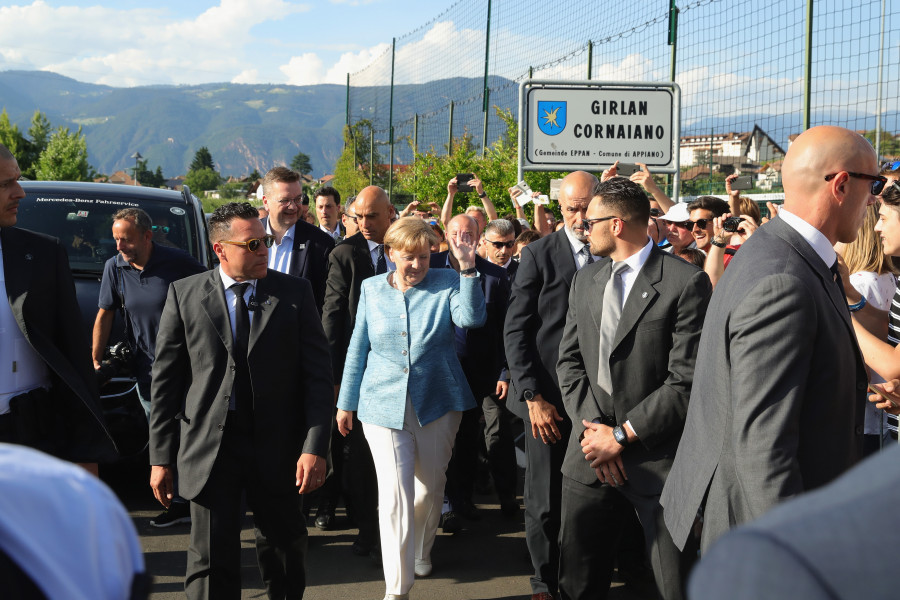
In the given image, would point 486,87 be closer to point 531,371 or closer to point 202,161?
point 531,371

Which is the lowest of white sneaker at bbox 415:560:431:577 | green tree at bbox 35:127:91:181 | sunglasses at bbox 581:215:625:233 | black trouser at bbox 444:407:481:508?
white sneaker at bbox 415:560:431:577

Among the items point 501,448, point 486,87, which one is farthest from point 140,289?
point 486,87

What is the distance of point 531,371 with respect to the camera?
16.4 feet

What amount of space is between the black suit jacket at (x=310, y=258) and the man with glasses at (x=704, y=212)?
9.53 feet

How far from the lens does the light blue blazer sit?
5.00 meters

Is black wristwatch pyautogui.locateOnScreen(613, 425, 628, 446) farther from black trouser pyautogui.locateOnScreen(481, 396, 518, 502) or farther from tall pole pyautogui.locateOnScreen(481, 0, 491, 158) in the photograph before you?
tall pole pyautogui.locateOnScreen(481, 0, 491, 158)

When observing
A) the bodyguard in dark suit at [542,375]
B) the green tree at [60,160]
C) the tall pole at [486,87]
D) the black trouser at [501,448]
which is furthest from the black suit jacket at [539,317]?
the green tree at [60,160]

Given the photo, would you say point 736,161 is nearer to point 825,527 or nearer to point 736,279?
point 736,279

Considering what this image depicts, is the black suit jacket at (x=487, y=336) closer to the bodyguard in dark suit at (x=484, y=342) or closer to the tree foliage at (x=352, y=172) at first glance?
the bodyguard in dark suit at (x=484, y=342)

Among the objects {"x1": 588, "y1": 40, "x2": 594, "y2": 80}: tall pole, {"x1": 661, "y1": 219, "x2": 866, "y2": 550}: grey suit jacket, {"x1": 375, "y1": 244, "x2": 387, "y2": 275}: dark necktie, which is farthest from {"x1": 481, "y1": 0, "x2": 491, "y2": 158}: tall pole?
{"x1": 661, "y1": 219, "x2": 866, "y2": 550}: grey suit jacket

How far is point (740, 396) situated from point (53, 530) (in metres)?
2.09

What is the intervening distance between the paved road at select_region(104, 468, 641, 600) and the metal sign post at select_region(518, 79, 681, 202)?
3807mm

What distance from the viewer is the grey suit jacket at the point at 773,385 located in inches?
102

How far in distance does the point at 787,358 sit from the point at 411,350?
2.78 metres
